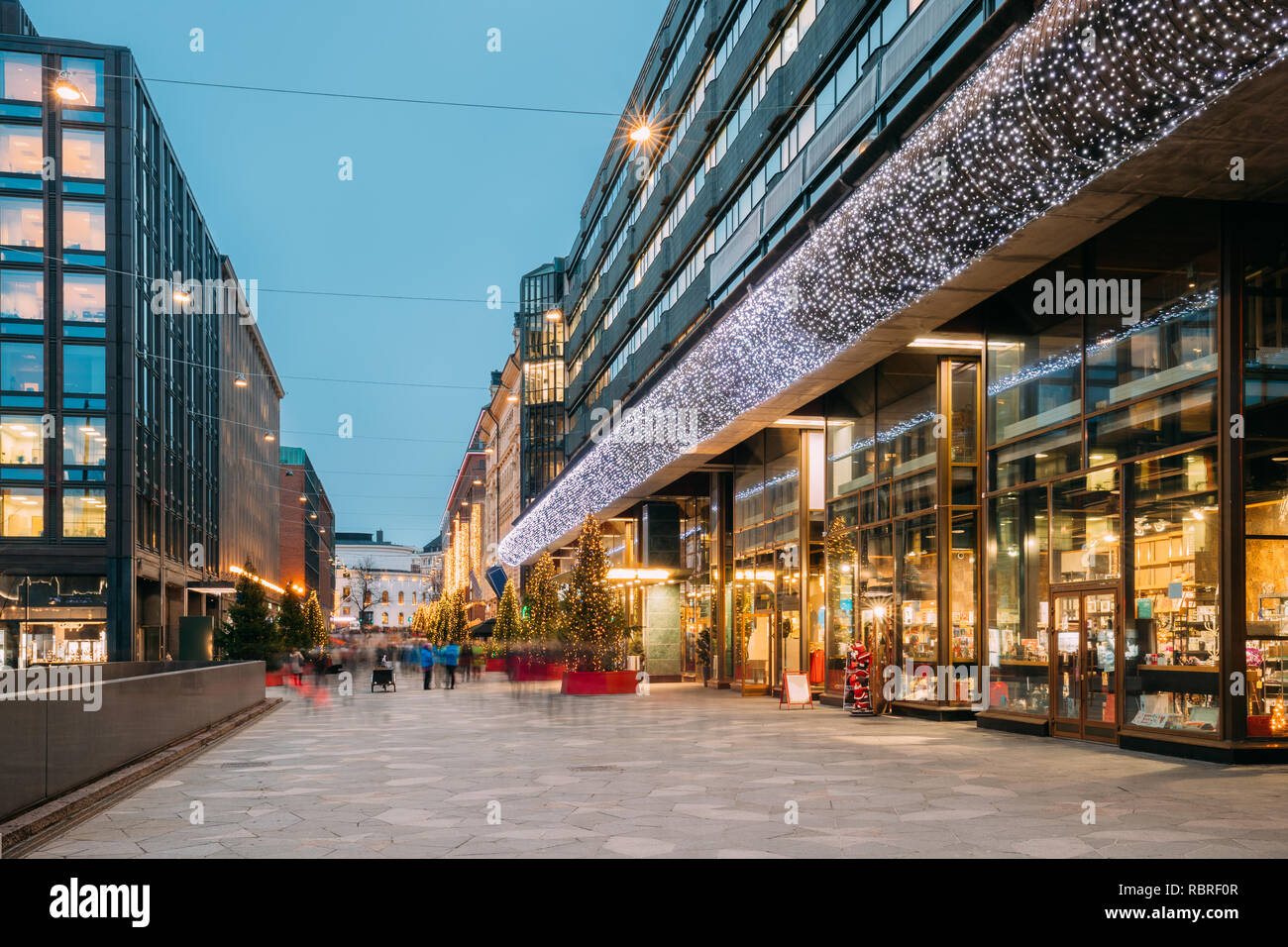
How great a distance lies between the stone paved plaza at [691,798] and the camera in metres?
9.12

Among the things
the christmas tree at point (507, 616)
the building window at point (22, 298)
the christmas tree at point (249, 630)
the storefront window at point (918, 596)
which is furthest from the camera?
the christmas tree at point (507, 616)

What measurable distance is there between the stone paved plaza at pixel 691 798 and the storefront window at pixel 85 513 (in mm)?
32611

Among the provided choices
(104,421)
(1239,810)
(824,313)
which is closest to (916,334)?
(824,313)

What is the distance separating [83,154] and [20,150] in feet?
7.96

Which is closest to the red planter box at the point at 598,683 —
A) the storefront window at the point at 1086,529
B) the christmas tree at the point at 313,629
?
the storefront window at the point at 1086,529

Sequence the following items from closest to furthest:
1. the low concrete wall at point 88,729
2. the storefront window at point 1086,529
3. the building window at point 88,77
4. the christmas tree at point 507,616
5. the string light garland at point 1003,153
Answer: the low concrete wall at point 88,729 → the string light garland at point 1003,153 → the storefront window at point 1086,529 → the building window at point 88,77 → the christmas tree at point 507,616

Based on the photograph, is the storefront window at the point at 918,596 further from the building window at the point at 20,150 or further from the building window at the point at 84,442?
the building window at the point at 20,150

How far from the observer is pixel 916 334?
20.0 metres

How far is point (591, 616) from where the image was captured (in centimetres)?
3362

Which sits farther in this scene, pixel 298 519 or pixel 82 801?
pixel 298 519

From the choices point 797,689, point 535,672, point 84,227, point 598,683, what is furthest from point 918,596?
point 84,227

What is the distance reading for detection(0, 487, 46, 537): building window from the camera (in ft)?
159

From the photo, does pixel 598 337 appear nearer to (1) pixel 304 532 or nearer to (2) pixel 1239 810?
(2) pixel 1239 810

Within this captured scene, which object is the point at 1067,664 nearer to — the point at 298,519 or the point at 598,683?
the point at 598,683
